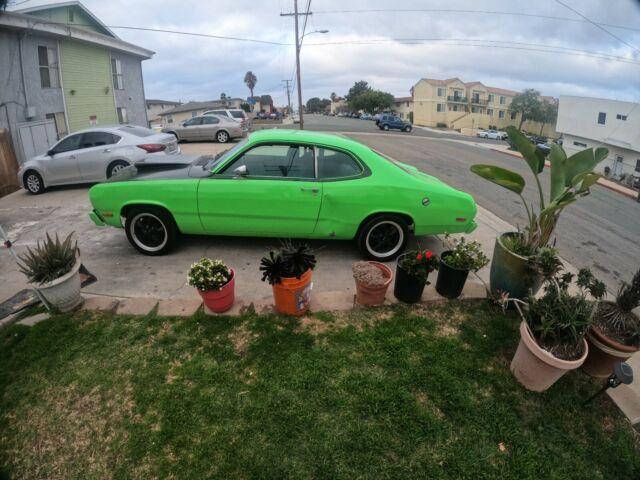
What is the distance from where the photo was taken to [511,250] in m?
3.53

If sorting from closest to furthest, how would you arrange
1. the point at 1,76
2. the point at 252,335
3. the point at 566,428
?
the point at 566,428 → the point at 252,335 → the point at 1,76

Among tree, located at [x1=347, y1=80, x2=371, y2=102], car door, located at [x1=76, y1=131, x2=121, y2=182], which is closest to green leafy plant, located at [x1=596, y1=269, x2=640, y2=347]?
car door, located at [x1=76, y1=131, x2=121, y2=182]

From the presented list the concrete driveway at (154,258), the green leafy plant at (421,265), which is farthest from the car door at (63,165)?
the green leafy plant at (421,265)

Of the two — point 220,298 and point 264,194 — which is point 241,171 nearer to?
point 264,194

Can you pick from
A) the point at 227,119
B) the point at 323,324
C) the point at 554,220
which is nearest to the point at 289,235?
the point at 323,324

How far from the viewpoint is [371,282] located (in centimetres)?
345

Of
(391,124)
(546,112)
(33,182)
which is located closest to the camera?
(33,182)

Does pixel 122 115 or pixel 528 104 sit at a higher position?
pixel 528 104

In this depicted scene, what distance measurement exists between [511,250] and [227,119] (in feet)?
54.5

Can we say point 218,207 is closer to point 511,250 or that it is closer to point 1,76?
point 511,250

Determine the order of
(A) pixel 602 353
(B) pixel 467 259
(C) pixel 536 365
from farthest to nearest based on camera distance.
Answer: (B) pixel 467 259
(A) pixel 602 353
(C) pixel 536 365

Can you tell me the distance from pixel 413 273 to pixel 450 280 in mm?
484

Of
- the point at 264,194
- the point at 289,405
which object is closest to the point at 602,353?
the point at 289,405

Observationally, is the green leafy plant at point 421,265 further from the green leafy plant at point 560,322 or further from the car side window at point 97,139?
the car side window at point 97,139
